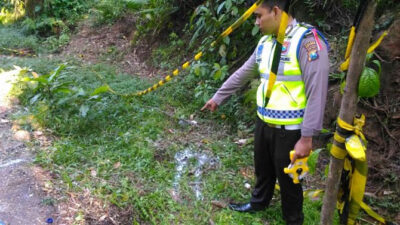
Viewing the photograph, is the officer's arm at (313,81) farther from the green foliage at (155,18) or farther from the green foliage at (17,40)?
the green foliage at (17,40)

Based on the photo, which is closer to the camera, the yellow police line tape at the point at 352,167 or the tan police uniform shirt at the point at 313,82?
the yellow police line tape at the point at 352,167

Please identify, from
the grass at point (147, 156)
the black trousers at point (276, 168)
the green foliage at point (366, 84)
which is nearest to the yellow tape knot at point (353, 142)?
the green foliage at point (366, 84)

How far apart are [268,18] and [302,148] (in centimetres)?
91

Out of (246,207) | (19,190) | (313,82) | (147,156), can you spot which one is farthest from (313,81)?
(19,190)

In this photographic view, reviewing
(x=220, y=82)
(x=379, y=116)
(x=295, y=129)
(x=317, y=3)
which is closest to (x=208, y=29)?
(x=220, y=82)

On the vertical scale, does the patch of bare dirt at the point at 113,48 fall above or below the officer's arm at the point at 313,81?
below

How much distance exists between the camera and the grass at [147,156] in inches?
125

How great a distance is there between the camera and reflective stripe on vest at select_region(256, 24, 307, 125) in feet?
7.83

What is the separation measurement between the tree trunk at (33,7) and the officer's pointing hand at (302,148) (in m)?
9.60

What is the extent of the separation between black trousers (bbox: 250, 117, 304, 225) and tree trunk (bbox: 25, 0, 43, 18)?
9.16 m

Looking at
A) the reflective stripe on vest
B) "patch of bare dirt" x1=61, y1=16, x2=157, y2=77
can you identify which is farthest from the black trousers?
→ "patch of bare dirt" x1=61, y1=16, x2=157, y2=77

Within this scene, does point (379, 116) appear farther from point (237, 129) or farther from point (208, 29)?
point (208, 29)

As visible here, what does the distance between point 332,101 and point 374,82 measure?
Answer: 2.21 metres

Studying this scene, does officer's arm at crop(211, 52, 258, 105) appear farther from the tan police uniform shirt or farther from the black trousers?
the tan police uniform shirt
